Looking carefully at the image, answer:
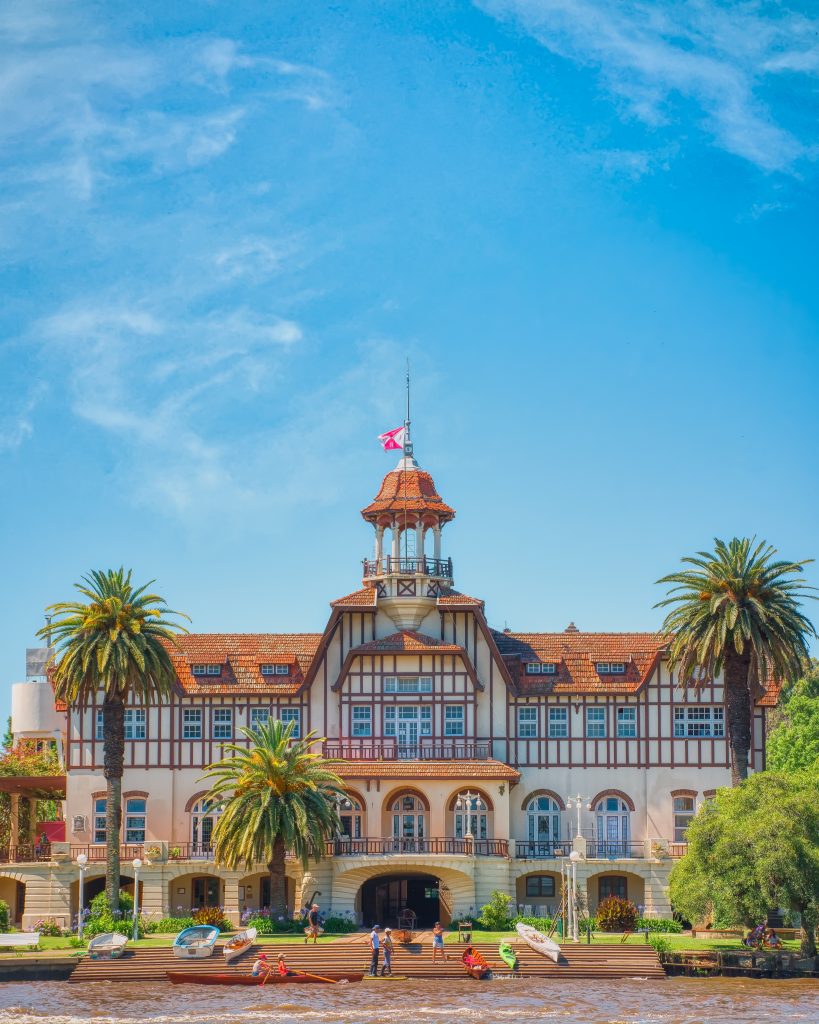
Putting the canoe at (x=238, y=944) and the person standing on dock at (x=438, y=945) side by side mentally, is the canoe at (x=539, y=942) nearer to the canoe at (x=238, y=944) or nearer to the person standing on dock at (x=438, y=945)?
the person standing on dock at (x=438, y=945)

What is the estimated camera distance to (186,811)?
79.9 metres

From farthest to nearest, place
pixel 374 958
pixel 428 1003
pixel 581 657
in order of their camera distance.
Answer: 1. pixel 581 657
2. pixel 374 958
3. pixel 428 1003

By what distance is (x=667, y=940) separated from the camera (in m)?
68.1

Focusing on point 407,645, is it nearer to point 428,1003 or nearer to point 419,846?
point 419,846

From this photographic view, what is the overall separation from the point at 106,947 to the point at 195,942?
10.2ft

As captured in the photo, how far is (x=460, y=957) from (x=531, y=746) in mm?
17834

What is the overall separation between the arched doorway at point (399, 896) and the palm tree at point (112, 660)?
Result: 11425 millimetres

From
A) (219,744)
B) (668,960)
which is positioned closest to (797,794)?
(668,960)

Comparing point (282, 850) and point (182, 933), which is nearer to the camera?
point (182, 933)

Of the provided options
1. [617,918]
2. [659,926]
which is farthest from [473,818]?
[659,926]

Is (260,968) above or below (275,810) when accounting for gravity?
below

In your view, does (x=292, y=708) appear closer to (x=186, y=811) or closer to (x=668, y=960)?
(x=186, y=811)

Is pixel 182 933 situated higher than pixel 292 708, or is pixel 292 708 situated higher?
pixel 292 708

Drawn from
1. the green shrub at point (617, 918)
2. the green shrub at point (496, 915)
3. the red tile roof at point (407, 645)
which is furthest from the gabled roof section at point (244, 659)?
the green shrub at point (617, 918)
